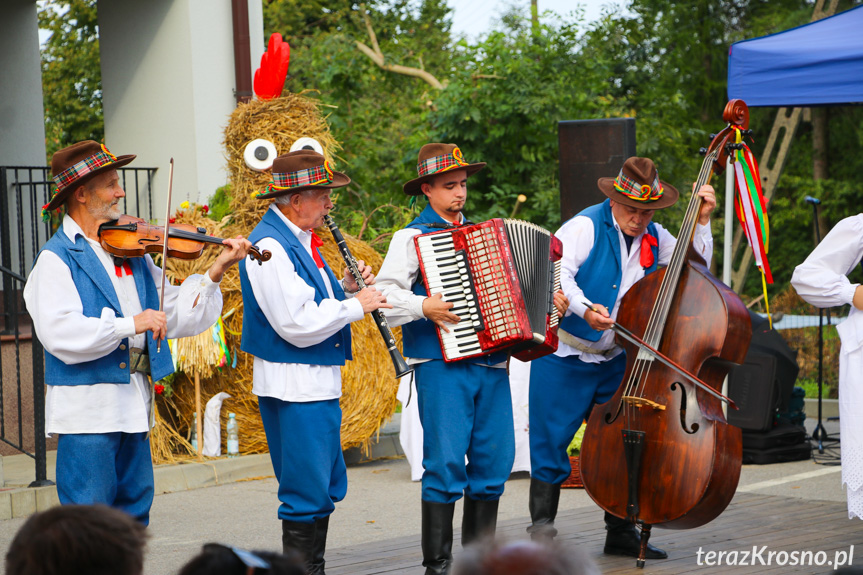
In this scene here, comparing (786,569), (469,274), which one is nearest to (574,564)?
(469,274)

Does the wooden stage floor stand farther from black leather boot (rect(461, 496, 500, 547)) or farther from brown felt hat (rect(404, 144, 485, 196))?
brown felt hat (rect(404, 144, 485, 196))

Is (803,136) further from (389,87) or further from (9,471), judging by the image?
(9,471)

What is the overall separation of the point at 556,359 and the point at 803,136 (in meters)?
20.6

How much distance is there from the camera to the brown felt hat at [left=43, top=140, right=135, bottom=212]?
358cm

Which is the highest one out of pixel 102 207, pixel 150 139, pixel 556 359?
pixel 150 139

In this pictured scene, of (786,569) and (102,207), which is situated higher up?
(102,207)

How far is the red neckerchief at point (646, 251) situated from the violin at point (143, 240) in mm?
2140

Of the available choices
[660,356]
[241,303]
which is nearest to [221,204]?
[241,303]

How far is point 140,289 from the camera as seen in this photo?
375cm

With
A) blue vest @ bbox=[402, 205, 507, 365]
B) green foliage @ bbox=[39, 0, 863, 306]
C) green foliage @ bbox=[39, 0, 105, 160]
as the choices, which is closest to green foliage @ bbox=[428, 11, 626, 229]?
green foliage @ bbox=[39, 0, 863, 306]

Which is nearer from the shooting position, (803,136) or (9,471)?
(9,471)

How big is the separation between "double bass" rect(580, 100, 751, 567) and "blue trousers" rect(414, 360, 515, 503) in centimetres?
46

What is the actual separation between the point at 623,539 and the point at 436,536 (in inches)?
41.0

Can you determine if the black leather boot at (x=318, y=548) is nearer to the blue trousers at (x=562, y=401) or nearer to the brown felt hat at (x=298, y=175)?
the blue trousers at (x=562, y=401)
